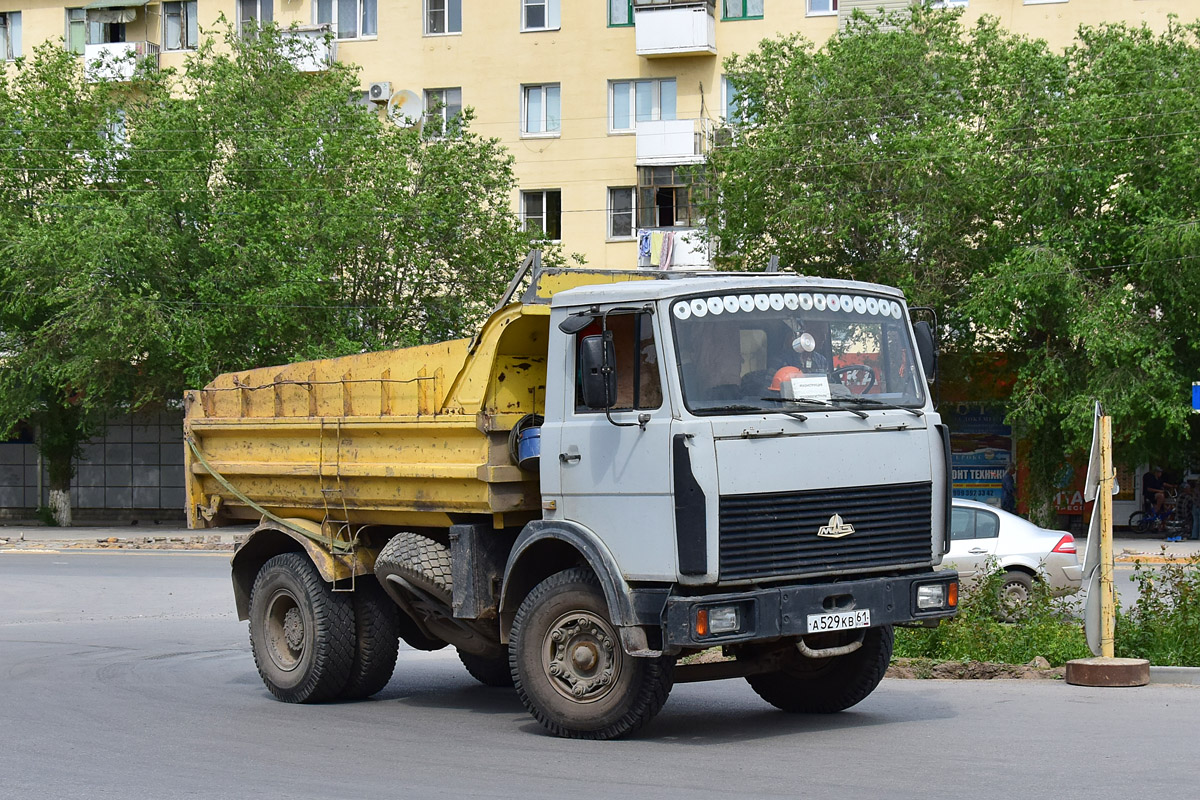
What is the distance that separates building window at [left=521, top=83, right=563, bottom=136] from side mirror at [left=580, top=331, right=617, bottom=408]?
3398cm

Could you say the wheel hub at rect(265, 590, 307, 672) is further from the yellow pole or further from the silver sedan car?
the silver sedan car

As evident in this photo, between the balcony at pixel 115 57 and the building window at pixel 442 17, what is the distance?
7465mm

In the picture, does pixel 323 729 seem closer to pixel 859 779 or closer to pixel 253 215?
pixel 859 779

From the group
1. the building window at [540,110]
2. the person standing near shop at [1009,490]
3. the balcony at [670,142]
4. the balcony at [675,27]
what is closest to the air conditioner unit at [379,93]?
the building window at [540,110]

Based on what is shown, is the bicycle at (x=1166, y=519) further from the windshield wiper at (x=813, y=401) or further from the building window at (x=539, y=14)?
the windshield wiper at (x=813, y=401)

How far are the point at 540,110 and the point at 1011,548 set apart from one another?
27.8m

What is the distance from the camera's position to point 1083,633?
12.3m

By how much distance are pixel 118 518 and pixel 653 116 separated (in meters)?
18.0

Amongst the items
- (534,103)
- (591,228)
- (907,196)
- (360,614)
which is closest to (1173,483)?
(907,196)

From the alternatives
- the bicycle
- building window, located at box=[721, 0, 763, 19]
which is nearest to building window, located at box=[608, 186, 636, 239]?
building window, located at box=[721, 0, 763, 19]

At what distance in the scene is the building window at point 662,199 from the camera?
Result: 40.5m

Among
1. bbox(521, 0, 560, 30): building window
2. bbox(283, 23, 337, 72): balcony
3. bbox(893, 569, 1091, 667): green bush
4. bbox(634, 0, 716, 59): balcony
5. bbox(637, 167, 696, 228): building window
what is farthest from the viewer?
bbox(521, 0, 560, 30): building window

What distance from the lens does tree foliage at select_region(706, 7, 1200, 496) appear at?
29531 millimetres

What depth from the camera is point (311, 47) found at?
124ft
